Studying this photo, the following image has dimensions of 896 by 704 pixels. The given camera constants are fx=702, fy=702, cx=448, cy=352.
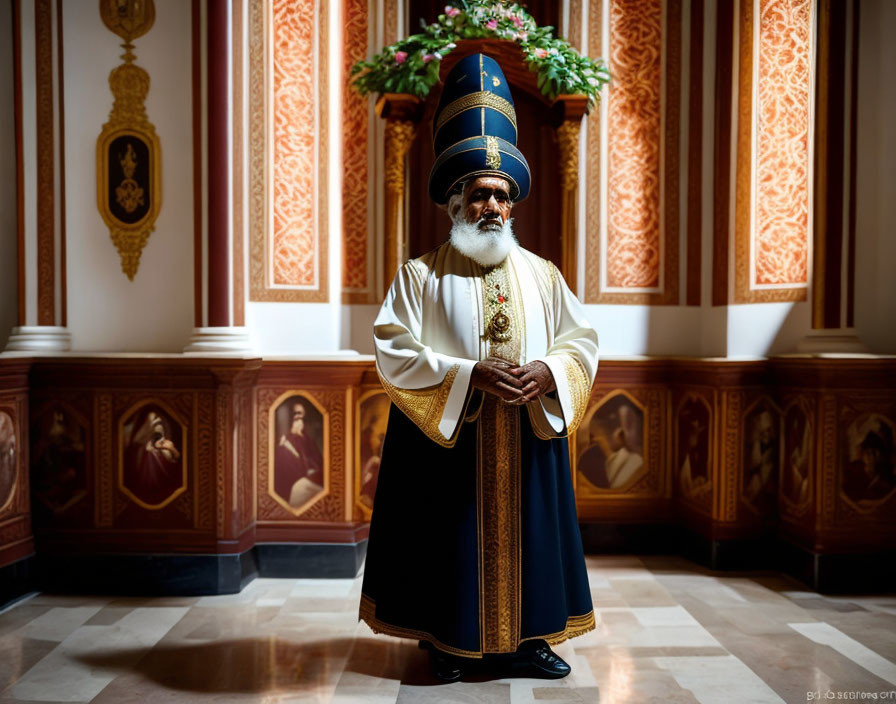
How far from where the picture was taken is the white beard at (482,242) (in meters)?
2.90

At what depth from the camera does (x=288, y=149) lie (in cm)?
453

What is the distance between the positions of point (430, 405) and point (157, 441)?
2.11m

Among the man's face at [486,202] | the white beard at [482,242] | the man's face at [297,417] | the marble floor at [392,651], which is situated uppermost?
the man's face at [486,202]

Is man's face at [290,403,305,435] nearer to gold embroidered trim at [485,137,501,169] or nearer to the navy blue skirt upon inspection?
the navy blue skirt

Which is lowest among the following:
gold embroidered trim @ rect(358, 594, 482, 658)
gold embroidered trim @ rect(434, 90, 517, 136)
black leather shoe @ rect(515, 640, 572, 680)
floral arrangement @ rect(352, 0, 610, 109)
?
black leather shoe @ rect(515, 640, 572, 680)

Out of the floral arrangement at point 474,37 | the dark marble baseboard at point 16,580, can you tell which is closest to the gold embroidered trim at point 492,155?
the floral arrangement at point 474,37

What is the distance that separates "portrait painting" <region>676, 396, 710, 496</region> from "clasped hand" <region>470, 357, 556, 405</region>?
2.28 m

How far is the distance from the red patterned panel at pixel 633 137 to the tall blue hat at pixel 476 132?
218 cm

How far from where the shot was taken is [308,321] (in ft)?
15.1

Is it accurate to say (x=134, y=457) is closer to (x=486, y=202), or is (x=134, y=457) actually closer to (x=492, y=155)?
(x=486, y=202)

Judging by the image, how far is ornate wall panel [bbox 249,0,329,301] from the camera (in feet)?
14.6

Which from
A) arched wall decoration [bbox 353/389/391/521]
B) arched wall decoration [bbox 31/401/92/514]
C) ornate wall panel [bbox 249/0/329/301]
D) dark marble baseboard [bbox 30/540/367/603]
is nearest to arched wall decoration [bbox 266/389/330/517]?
arched wall decoration [bbox 353/389/391/521]

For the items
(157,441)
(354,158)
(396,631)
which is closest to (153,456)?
(157,441)

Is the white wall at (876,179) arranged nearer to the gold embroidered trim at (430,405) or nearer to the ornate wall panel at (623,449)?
the ornate wall panel at (623,449)
